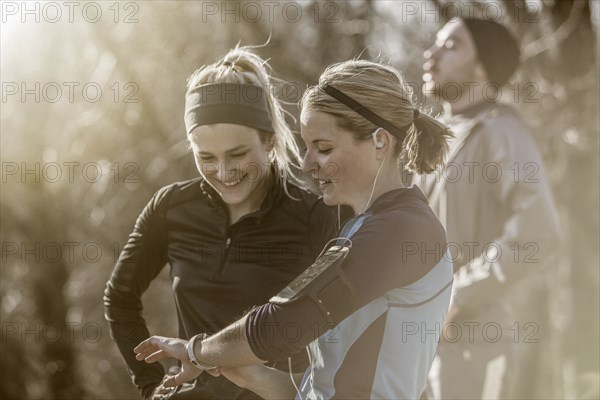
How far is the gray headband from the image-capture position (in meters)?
2.75

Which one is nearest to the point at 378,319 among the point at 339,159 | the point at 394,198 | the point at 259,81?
the point at 394,198

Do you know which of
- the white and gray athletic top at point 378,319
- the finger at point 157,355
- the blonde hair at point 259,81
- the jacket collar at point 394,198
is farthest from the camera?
the blonde hair at point 259,81

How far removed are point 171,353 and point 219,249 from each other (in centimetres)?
61

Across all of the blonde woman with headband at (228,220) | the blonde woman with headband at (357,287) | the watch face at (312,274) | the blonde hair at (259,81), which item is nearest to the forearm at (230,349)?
the blonde woman with headband at (357,287)

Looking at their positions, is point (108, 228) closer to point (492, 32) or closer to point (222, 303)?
point (492, 32)

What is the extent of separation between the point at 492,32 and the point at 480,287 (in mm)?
1245

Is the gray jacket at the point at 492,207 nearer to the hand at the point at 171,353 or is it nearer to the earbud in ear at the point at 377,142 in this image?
the earbud in ear at the point at 377,142

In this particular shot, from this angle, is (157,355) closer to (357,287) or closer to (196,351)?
(196,351)

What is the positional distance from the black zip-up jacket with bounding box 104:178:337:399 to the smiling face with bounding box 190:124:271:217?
0.06 metres

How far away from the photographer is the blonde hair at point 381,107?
2246 millimetres

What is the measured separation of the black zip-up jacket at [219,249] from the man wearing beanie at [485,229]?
0.88 m

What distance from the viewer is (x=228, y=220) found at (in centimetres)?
282

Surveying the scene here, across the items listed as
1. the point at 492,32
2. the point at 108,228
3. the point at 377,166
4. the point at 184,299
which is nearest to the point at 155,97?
the point at 108,228

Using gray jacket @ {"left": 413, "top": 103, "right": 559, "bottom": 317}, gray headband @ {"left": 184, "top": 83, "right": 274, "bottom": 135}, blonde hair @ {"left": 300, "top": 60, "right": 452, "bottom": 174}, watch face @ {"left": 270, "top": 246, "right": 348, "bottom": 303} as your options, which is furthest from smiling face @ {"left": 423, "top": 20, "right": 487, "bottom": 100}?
watch face @ {"left": 270, "top": 246, "right": 348, "bottom": 303}
